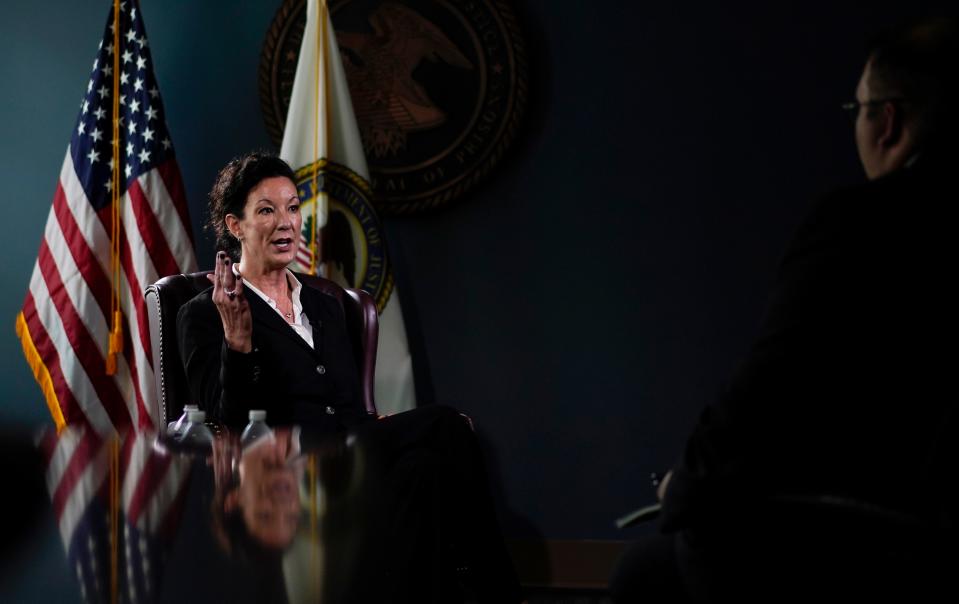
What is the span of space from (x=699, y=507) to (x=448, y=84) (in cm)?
277

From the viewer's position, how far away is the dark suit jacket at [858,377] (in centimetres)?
117

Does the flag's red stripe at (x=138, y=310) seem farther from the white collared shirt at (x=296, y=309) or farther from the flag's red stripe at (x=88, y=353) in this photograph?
the white collared shirt at (x=296, y=309)

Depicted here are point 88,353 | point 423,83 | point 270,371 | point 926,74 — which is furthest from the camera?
point 423,83

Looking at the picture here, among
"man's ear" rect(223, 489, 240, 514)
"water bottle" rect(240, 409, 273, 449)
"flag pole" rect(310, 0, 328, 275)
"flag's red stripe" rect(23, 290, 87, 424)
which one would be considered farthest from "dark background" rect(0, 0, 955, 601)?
"man's ear" rect(223, 489, 240, 514)

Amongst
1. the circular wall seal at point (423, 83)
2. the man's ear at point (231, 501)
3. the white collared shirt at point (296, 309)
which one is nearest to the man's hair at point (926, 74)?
the man's ear at point (231, 501)

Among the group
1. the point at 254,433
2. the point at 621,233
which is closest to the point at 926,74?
the point at 254,433

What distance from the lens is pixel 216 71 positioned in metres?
3.97

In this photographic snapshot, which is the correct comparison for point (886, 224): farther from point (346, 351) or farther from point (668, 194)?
point (668, 194)

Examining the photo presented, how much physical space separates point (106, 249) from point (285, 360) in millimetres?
1117

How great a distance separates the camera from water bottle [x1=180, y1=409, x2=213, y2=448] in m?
1.66

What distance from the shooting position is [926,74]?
1.34m

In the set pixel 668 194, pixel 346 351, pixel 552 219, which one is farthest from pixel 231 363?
pixel 668 194

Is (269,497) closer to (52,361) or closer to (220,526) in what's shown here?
(220,526)

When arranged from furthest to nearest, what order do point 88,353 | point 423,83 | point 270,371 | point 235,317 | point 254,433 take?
1. point 423,83
2. point 88,353
3. point 270,371
4. point 235,317
5. point 254,433
